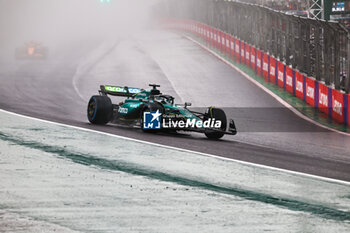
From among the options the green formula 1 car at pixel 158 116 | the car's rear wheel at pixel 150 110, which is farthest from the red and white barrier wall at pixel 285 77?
the car's rear wheel at pixel 150 110

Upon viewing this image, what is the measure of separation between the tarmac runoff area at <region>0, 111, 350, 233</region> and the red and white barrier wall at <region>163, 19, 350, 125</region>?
7.84m

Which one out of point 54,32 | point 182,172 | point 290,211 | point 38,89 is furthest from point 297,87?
point 54,32

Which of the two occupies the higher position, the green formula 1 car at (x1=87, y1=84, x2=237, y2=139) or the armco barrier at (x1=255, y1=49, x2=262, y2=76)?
the armco barrier at (x1=255, y1=49, x2=262, y2=76)

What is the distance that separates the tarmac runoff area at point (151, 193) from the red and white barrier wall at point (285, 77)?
7.84 meters

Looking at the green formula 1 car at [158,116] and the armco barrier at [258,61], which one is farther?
the armco barrier at [258,61]

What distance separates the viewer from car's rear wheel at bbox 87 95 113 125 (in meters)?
16.2

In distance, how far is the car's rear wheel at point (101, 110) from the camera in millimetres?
16219

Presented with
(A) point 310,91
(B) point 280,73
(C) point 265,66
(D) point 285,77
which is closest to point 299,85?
(A) point 310,91

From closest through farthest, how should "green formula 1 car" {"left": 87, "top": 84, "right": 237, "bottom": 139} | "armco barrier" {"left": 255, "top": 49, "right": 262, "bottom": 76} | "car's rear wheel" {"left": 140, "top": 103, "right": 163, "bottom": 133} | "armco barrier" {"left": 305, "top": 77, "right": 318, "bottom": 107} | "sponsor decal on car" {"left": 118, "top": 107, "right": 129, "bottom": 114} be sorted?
"green formula 1 car" {"left": 87, "top": 84, "right": 237, "bottom": 139} < "car's rear wheel" {"left": 140, "top": 103, "right": 163, "bottom": 133} < "sponsor decal on car" {"left": 118, "top": 107, "right": 129, "bottom": 114} < "armco barrier" {"left": 305, "top": 77, "right": 318, "bottom": 107} < "armco barrier" {"left": 255, "top": 49, "right": 262, "bottom": 76}

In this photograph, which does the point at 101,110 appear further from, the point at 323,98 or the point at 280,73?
the point at 280,73

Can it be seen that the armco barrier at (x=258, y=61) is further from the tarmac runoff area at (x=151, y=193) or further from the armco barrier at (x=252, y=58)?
the tarmac runoff area at (x=151, y=193)

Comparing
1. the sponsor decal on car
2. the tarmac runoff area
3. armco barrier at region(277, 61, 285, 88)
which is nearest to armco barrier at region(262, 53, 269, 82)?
armco barrier at region(277, 61, 285, 88)

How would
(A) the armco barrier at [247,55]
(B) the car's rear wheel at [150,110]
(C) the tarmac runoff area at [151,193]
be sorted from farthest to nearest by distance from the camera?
(A) the armco barrier at [247,55] → (B) the car's rear wheel at [150,110] → (C) the tarmac runoff area at [151,193]

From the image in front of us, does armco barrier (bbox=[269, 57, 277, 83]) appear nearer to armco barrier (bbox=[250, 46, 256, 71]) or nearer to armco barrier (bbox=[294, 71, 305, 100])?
armco barrier (bbox=[294, 71, 305, 100])
